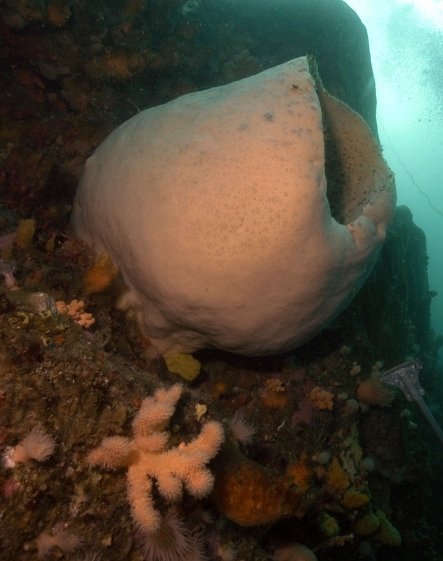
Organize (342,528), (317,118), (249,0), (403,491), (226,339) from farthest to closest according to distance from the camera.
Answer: (249,0), (403,491), (342,528), (226,339), (317,118)

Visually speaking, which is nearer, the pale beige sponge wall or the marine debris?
the pale beige sponge wall

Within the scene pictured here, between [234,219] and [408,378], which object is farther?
[408,378]

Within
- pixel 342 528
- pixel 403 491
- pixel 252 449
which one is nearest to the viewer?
pixel 252 449

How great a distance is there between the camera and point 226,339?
329 centimetres

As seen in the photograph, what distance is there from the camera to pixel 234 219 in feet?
9.00

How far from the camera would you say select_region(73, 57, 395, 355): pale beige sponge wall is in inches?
108

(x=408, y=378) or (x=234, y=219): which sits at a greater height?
(x=234, y=219)

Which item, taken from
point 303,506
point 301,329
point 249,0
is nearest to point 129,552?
point 303,506

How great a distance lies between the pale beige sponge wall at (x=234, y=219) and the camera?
8.97 feet

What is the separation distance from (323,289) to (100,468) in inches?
83.7

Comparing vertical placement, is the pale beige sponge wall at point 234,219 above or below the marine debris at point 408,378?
above

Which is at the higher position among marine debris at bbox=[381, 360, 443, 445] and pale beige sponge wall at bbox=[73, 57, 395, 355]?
pale beige sponge wall at bbox=[73, 57, 395, 355]

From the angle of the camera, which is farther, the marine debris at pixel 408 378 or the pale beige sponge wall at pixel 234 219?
the marine debris at pixel 408 378

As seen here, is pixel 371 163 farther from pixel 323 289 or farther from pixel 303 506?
pixel 303 506
